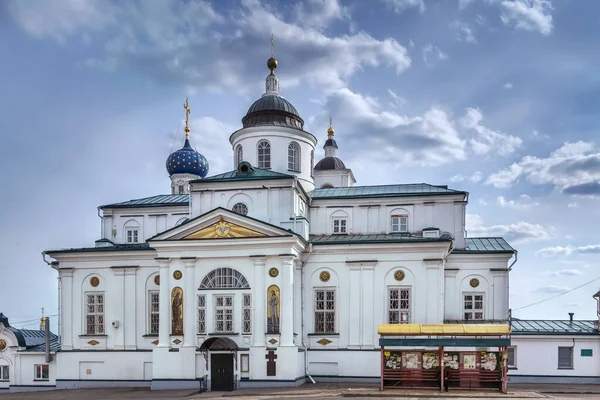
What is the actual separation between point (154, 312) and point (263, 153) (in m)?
11.1

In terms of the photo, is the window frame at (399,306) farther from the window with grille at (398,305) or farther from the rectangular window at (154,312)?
the rectangular window at (154,312)

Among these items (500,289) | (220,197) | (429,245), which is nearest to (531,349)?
(500,289)

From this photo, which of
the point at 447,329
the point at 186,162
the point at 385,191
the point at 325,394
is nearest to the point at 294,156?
the point at 385,191

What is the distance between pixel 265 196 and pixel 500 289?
1345 cm

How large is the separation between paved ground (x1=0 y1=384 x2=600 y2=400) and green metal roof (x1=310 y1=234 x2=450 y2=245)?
23.5 ft

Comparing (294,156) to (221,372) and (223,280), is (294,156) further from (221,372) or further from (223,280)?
(221,372)

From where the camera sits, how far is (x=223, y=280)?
3008 centimetres

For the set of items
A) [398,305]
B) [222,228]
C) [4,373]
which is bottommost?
[4,373]

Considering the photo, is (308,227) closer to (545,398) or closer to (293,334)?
(293,334)

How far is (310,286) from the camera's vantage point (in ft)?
105

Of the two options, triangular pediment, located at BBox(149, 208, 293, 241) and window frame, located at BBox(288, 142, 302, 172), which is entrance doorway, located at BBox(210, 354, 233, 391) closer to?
triangular pediment, located at BBox(149, 208, 293, 241)

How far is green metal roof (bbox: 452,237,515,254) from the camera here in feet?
107

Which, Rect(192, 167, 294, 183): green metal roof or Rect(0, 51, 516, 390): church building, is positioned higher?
Rect(192, 167, 294, 183): green metal roof

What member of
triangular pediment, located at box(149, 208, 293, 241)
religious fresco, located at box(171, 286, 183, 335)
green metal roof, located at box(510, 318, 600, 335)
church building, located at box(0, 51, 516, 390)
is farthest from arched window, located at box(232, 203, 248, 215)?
green metal roof, located at box(510, 318, 600, 335)
